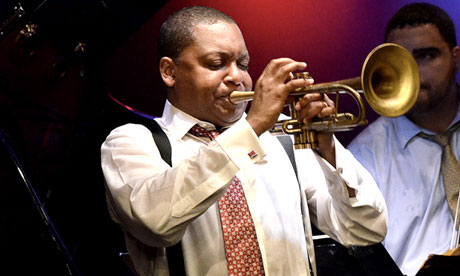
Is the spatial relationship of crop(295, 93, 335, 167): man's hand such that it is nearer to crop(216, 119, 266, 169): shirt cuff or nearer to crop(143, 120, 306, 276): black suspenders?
crop(216, 119, 266, 169): shirt cuff

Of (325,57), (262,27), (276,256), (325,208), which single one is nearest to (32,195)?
(276,256)

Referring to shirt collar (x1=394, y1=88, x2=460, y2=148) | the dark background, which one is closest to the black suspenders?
the dark background

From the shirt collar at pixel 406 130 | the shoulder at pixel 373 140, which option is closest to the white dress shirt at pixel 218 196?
the shoulder at pixel 373 140

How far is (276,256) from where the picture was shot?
188 centimetres

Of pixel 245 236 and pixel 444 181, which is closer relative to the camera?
pixel 245 236

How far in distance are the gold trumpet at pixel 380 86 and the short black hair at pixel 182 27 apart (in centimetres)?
57

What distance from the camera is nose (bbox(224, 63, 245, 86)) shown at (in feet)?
6.84

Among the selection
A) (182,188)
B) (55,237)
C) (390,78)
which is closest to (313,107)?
(390,78)

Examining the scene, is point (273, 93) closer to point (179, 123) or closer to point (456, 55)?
point (179, 123)

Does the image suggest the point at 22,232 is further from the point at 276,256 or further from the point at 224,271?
the point at 276,256

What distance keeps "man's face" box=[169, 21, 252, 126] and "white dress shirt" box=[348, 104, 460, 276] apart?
3.47ft

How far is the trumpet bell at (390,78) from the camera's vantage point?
1730 millimetres

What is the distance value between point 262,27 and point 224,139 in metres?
1.38

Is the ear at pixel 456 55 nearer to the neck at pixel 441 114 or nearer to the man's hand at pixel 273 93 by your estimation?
the neck at pixel 441 114
